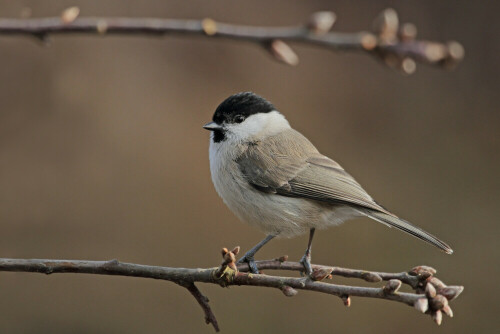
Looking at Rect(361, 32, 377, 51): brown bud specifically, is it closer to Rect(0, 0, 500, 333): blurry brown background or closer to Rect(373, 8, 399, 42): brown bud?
Rect(373, 8, 399, 42): brown bud

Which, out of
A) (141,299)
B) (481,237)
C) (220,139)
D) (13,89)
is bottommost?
(141,299)

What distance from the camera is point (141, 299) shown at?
517 centimetres

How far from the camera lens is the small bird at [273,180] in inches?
121

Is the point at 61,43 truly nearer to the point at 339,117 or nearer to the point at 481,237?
the point at 339,117

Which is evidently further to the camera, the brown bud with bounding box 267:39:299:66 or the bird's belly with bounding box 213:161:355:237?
the bird's belly with bounding box 213:161:355:237

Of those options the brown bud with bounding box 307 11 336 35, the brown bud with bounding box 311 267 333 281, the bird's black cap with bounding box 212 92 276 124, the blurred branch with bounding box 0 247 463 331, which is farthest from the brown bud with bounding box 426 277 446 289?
the bird's black cap with bounding box 212 92 276 124

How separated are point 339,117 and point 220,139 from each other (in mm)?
2936

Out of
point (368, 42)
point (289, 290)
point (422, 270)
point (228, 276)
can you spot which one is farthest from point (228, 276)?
point (368, 42)

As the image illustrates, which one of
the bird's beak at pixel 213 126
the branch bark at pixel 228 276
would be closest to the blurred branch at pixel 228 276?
the branch bark at pixel 228 276

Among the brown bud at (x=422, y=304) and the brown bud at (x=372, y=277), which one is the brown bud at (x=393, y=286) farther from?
the brown bud at (x=372, y=277)

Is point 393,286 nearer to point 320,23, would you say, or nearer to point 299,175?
point 320,23

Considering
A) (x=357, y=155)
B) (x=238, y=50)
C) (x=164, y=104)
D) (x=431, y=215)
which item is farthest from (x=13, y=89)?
(x=431, y=215)

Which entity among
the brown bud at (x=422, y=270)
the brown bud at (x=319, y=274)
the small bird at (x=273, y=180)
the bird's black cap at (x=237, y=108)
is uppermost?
the bird's black cap at (x=237, y=108)

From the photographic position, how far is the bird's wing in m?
3.10
